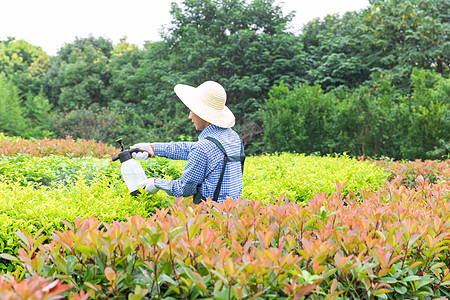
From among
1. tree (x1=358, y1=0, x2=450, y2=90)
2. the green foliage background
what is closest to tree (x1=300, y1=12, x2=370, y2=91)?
the green foliage background

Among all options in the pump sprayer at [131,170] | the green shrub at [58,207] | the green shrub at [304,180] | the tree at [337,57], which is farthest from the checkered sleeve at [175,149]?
the tree at [337,57]

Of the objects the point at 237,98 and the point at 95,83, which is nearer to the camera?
the point at 237,98

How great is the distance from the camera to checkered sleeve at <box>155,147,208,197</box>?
2.74 meters

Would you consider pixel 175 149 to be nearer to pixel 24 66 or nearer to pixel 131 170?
pixel 131 170

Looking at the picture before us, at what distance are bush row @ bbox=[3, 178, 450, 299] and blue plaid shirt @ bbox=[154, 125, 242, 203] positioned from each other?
73cm

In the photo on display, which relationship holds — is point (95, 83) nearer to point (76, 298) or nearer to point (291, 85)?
point (291, 85)

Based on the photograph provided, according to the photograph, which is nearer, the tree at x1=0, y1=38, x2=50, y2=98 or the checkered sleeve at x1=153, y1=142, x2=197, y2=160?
the checkered sleeve at x1=153, y1=142, x2=197, y2=160

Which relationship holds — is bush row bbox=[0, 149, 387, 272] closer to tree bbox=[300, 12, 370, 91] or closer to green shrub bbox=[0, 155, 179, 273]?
green shrub bbox=[0, 155, 179, 273]

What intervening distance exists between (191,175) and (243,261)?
1321mm

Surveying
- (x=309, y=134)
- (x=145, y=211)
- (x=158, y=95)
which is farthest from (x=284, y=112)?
(x=145, y=211)

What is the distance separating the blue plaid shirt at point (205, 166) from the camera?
9.01ft

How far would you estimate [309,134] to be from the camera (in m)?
10.3

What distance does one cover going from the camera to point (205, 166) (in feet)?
9.09

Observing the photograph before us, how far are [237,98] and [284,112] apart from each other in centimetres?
428
